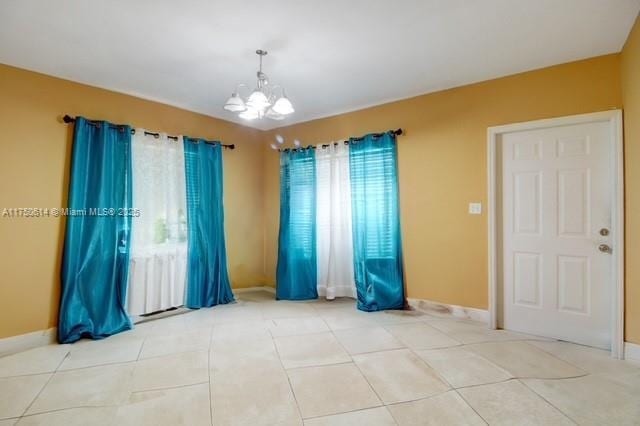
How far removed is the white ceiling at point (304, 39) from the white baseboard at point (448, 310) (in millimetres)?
2367

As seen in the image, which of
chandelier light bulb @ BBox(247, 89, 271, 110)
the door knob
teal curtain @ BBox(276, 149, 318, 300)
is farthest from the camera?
teal curtain @ BBox(276, 149, 318, 300)

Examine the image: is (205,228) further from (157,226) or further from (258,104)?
(258,104)

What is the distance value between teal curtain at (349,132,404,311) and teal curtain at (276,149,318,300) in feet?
→ 2.17

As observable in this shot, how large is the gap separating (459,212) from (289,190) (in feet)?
7.21

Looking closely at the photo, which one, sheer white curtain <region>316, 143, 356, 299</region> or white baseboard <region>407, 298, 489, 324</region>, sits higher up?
sheer white curtain <region>316, 143, 356, 299</region>

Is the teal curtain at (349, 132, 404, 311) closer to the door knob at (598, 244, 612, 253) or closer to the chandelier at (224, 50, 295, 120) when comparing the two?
the chandelier at (224, 50, 295, 120)

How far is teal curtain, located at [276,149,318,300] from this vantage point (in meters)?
4.09

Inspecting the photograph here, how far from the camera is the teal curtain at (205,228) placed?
368cm

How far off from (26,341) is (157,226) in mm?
1446

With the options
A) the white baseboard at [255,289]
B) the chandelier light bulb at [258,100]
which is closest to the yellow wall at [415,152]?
the white baseboard at [255,289]

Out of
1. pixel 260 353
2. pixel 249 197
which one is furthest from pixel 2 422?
pixel 249 197

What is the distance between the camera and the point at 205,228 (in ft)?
12.5

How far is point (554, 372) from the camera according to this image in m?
2.15

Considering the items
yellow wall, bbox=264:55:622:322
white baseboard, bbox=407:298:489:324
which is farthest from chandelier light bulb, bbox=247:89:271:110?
white baseboard, bbox=407:298:489:324
